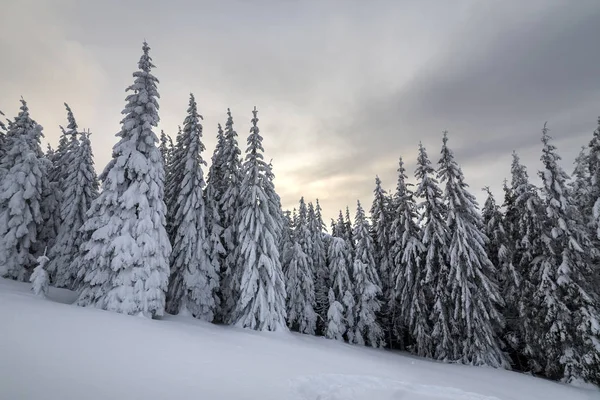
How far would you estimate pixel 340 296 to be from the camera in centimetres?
3303

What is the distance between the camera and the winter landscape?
441 inches

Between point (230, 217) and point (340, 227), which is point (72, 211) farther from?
point (340, 227)

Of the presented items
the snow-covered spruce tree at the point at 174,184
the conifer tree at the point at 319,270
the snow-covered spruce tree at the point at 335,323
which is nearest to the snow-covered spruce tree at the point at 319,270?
the conifer tree at the point at 319,270

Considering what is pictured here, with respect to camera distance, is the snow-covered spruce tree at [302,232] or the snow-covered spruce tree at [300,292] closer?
the snow-covered spruce tree at [300,292]

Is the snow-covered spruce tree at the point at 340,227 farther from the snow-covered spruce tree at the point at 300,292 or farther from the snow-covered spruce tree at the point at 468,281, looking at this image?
the snow-covered spruce tree at the point at 468,281

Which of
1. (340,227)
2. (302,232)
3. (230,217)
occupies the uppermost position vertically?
(340,227)

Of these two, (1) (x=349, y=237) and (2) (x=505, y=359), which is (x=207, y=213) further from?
(2) (x=505, y=359)

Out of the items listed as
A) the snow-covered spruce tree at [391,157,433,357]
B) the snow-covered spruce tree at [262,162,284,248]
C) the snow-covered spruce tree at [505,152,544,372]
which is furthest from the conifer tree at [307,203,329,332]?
the snow-covered spruce tree at [505,152,544,372]

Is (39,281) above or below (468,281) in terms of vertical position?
below

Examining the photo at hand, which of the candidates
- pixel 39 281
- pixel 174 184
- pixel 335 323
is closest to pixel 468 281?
pixel 335 323

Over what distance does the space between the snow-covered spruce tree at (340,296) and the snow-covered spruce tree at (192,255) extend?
481 inches

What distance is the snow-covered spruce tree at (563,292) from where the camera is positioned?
63.2 feet

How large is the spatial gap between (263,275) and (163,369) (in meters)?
15.8

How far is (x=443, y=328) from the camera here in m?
24.3
